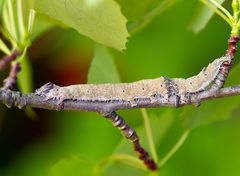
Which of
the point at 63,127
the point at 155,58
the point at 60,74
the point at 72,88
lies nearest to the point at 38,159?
the point at 63,127

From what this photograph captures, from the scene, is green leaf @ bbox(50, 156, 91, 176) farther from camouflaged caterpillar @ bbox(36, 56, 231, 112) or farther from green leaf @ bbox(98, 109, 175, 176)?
camouflaged caterpillar @ bbox(36, 56, 231, 112)

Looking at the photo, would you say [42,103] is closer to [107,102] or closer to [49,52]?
[107,102]

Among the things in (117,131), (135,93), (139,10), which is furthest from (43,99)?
(117,131)

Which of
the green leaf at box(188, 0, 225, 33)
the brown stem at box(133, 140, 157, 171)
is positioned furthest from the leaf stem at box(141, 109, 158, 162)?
the green leaf at box(188, 0, 225, 33)

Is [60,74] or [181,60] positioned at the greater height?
[181,60]

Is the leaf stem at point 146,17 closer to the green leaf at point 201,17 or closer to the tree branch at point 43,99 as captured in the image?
the green leaf at point 201,17

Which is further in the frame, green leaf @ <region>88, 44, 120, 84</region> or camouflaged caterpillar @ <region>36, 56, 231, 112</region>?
green leaf @ <region>88, 44, 120, 84</region>
